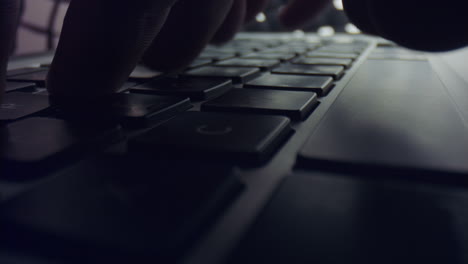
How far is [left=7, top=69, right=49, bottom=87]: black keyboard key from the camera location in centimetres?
50

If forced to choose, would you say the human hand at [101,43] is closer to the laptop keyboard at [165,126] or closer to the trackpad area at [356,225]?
the laptop keyboard at [165,126]

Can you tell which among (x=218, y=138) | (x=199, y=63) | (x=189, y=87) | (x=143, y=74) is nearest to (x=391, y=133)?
(x=218, y=138)

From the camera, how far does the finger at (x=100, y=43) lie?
30 cm

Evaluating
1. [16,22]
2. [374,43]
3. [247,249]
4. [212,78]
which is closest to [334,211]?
[247,249]

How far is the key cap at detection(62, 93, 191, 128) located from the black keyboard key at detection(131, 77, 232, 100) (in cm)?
3

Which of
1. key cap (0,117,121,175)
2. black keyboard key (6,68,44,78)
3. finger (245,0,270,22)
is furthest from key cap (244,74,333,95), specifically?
finger (245,0,270,22)

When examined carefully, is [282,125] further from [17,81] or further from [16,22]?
[17,81]

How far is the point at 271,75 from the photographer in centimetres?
53

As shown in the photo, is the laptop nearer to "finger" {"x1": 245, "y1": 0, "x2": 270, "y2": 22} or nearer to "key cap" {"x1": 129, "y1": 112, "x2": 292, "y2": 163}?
"key cap" {"x1": 129, "y1": 112, "x2": 292, "y2": 163}

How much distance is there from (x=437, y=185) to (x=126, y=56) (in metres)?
0.23

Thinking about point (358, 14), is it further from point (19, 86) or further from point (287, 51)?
point (287, 51)

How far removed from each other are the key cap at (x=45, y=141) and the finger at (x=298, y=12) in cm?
59

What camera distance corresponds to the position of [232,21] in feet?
2.63

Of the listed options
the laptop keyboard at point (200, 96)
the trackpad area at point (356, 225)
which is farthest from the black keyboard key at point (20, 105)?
the trackpad area at point (356, 225)
